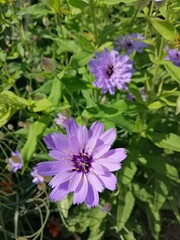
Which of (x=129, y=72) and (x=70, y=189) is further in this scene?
(x=129, y=72)

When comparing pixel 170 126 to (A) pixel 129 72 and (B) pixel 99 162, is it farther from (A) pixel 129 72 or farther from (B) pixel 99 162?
(B) pixel 99 162

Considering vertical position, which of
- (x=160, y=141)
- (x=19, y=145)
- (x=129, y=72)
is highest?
(x=129, y=72)

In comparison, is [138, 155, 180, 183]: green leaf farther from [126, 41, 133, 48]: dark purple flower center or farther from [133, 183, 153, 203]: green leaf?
[126, 41, 133, 48]: dark purple flower center

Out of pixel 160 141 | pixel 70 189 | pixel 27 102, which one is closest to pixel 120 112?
pixel 160 141

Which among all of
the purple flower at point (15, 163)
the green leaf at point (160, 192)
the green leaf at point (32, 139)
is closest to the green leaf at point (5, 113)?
the green leaf at point (32, 139)

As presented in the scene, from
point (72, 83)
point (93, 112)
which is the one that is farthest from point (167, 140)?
point (72, 83)

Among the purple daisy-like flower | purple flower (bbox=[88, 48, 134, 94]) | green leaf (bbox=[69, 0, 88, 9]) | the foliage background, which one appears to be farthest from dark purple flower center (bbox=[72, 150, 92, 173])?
green leaf (bbox=[69, 0, 88, 9])

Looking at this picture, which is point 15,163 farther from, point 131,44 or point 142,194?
point 131,44
